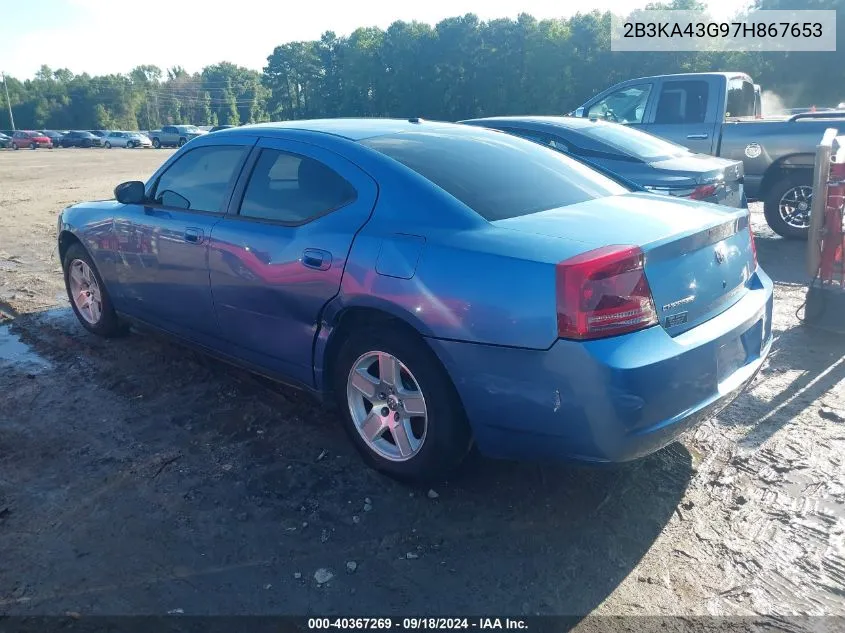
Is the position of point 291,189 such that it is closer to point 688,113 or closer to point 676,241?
point 676,241

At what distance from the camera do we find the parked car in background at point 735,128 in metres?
8.81

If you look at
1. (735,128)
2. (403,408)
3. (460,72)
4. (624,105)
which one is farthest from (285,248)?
(460,72)

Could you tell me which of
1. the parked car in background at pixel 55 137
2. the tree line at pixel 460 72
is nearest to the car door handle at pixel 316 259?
the tree line at pixel 460 72

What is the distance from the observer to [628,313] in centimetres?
269

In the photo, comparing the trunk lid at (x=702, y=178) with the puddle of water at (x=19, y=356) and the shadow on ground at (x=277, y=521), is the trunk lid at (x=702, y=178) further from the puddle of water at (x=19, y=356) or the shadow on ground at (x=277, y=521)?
the puddle of water at (x=19, y=356)

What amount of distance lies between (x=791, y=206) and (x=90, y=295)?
8.22 metres

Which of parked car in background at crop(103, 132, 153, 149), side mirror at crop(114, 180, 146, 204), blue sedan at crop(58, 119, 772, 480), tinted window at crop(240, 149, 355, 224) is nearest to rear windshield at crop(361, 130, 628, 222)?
blue sedan at crop(58, 119, 772, 480)

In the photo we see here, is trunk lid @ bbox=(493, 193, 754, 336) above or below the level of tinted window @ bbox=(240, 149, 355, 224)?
below

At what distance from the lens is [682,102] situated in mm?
9680

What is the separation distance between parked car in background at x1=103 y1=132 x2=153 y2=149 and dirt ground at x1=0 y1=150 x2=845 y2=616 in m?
60.2

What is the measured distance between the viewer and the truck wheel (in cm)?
894

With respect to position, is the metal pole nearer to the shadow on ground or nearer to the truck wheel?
the shadow on ground

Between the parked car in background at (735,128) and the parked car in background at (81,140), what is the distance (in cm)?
6116

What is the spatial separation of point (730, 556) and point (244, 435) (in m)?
2.44
